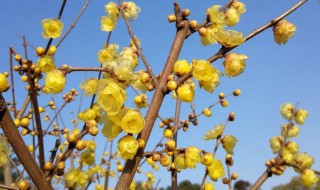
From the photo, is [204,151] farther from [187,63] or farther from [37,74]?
[37,74]

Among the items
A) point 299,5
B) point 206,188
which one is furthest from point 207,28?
point 206,188

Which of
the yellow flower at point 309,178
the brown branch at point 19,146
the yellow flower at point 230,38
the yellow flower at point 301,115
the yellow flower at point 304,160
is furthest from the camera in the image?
the yellow flower at point 301,115

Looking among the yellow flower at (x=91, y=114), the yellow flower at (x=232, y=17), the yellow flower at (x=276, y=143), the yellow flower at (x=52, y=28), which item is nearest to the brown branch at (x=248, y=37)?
the yellow flower at (x=232, y=17)

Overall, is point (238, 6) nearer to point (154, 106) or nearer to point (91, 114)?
point (154, 106)

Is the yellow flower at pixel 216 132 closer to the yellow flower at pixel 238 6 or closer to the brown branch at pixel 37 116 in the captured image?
the yellow flower at pixel 238 6

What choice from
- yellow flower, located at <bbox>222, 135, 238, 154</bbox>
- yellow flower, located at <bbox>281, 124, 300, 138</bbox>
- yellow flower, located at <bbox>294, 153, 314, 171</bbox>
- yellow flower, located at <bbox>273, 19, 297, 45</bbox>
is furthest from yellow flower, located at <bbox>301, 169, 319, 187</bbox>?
yellow flower, located at <bbox>273, 19, 297, 45</bbox>

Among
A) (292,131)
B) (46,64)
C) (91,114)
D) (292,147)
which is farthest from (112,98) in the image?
(292,131)
